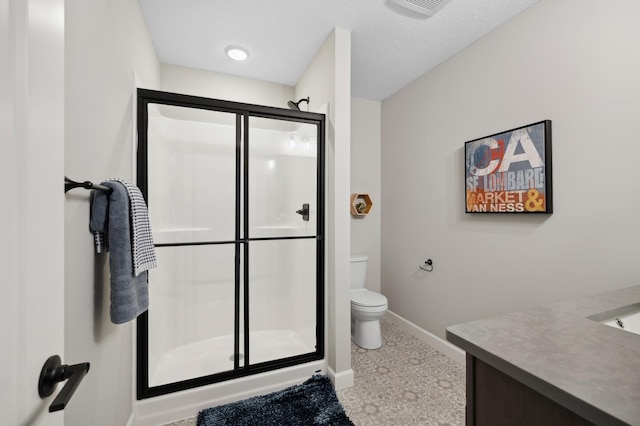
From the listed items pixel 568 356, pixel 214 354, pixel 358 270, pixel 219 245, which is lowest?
pixel 214 354

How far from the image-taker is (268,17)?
1817mm

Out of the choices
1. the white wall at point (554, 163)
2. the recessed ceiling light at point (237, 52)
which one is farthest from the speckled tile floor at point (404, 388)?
the recessed ceiling light at point (237, 52)

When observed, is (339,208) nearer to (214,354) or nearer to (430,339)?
(214,354)

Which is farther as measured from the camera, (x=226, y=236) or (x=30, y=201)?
(x=226, y=236)

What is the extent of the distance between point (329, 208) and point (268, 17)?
1365 millimetres

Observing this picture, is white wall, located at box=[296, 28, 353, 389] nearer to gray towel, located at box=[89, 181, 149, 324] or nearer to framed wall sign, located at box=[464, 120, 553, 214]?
framed wall sign, located at box=[464, 120, 553, 214]

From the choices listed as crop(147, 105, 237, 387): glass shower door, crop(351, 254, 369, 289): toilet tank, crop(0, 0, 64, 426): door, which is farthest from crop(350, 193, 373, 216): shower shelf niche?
crop(0, 0, 64, 426): door

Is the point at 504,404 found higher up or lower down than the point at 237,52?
lower down

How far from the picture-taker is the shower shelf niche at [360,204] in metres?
2.96

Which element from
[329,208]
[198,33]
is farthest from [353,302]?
[198,33]

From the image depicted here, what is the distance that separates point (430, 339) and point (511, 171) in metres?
1.60

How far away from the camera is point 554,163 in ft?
5.36

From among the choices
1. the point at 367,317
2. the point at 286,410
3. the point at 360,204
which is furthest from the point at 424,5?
the point at 286,410

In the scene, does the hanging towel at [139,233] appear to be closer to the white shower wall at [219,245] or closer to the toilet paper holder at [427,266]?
the white shower wall at [219,245]
